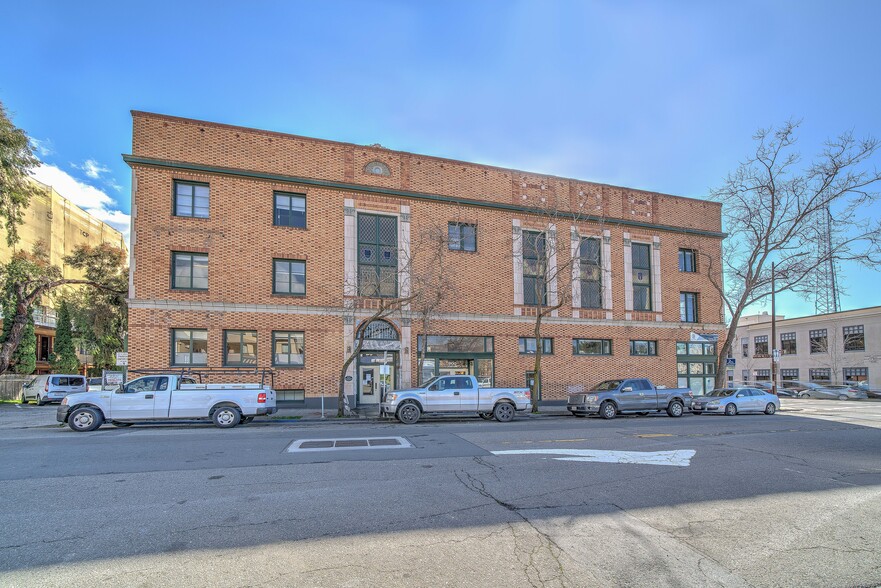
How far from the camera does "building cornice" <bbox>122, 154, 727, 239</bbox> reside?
2069 centimetres

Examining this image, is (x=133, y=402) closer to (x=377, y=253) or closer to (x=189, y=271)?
(x=189, y=271)

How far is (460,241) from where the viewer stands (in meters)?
24.9

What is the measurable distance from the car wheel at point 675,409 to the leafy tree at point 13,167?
3150cm

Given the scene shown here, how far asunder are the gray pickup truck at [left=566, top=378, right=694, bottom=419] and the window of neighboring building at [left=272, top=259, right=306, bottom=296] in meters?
12.5

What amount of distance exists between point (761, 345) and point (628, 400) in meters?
52.5

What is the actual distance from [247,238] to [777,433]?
2007cm

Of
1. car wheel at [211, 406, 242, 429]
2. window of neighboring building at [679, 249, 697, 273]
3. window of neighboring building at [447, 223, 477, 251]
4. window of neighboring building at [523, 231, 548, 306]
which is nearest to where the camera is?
car wheel at [211, 406, 242, 429]

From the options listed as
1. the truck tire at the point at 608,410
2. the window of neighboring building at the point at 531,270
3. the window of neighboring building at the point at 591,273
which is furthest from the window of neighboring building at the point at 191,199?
the window of neighboring building at the point at 591,273

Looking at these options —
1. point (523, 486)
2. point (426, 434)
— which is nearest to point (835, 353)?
point (426, 434)

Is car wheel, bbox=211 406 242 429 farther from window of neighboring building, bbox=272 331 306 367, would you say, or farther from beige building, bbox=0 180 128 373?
beige building, bbox=0 180 128 373

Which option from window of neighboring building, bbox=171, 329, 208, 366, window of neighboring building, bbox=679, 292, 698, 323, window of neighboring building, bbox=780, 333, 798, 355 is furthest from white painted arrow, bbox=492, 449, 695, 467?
window of neighboring building, bbox=780, 333, 798, 355

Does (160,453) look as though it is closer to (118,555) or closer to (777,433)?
(118,555)

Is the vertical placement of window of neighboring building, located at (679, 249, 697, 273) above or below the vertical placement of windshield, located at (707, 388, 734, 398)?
above

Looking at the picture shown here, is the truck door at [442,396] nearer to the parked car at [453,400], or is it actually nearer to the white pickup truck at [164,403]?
the parked car at [453,400]
